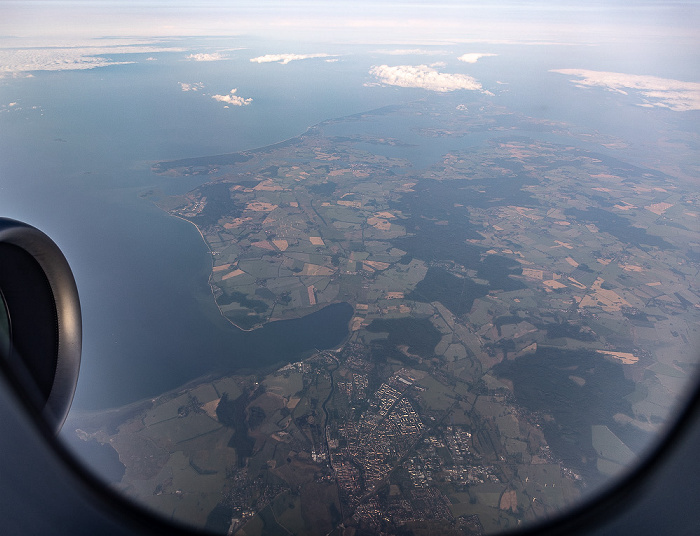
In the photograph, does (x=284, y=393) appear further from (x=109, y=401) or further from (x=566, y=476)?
(x=566, y=476)

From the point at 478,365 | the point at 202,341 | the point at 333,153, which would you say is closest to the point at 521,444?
the point at 478,365

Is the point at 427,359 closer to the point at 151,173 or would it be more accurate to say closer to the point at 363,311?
the point at 363,311

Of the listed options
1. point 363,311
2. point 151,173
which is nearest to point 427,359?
point 363,311

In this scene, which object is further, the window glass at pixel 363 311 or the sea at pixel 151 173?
the sea at pixel 151 173

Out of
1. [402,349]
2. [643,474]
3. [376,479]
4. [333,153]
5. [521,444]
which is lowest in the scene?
[333,153]

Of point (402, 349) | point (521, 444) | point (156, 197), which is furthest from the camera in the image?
point (156, 197)
